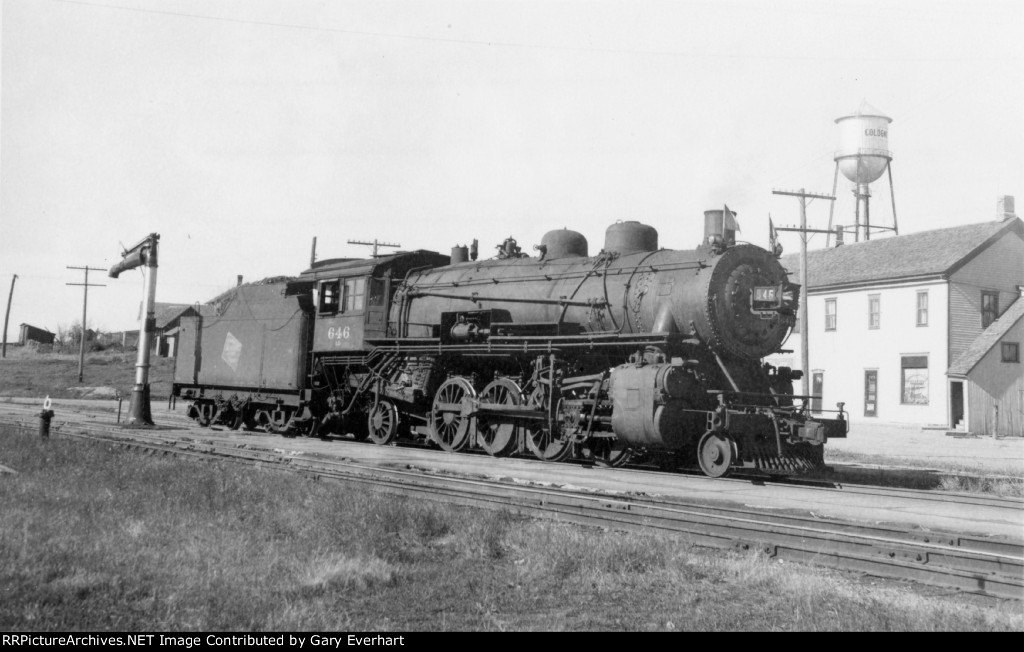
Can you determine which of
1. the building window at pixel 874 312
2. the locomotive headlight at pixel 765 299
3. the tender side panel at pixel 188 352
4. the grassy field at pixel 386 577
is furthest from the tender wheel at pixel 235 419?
the building window at pixel 874 312

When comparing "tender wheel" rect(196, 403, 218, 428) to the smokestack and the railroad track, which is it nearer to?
the railroad track

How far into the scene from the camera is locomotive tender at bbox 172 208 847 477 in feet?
41.3

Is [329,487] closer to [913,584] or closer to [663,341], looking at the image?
[663,341]

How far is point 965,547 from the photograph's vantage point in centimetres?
713

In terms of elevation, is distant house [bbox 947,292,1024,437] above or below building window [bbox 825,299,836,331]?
below

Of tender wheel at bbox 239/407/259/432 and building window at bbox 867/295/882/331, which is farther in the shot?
building window at bbox 867/295/882/331

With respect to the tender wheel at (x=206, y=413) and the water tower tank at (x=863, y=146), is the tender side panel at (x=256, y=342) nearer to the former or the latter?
the tender wheel at (x=206, y=413)

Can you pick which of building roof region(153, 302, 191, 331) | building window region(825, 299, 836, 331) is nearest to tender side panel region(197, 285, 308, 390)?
building window region(825, 299, 836, 331)

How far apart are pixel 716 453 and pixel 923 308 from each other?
76.1ft

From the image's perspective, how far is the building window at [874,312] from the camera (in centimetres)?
3344

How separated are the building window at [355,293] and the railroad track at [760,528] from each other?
5.91 metres

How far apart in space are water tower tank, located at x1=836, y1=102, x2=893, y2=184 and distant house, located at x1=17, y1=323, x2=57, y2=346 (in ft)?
258
